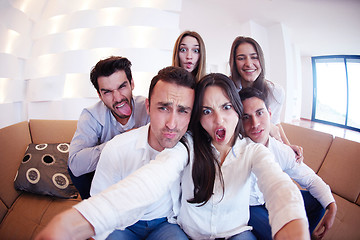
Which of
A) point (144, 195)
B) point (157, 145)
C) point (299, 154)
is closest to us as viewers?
point (144, 195)

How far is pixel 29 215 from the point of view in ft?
4.83

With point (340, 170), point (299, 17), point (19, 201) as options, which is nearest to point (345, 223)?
point (340, 170)

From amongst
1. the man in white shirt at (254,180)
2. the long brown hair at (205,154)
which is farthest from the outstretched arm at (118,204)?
the man in white shirt at (254,180)

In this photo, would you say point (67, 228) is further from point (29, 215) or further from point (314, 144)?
point (314, 144)

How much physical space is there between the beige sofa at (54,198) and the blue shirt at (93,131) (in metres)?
0.65

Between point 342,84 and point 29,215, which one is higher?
point 342,84

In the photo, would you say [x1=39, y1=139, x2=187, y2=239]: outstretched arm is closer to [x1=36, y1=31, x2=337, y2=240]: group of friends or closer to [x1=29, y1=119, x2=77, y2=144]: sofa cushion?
[x1=36, y1=31, x2=337, y2=240]: group of friends

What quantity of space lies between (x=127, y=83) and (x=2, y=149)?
1460 mm

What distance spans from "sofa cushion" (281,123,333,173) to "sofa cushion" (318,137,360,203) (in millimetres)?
49

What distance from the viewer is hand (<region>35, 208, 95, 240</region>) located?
40 cm

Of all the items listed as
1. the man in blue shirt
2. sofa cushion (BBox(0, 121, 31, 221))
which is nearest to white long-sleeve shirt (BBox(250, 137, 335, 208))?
the man in blue shirt

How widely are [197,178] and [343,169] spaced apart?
1.82 m

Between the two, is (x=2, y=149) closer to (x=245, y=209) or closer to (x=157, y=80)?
(x=157, y=80)

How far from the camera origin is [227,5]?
3406mm
